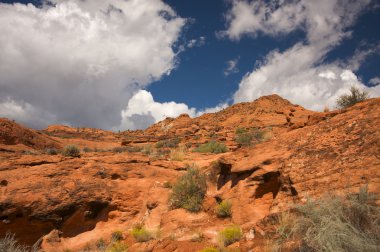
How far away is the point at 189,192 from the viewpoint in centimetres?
980

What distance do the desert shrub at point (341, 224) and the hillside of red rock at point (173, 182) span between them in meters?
0.60

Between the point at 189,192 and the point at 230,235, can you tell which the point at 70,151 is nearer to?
the point at 189,192

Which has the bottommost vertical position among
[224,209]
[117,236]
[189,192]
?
[117,236]

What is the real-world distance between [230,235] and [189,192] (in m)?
3.04

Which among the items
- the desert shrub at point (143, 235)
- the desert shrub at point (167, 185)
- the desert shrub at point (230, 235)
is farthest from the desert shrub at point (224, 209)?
the desert shrub at point (167, 185)

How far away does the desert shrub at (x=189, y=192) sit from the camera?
30.7 ft

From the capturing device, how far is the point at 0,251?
7.10m

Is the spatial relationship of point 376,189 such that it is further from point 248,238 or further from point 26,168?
point 26,168

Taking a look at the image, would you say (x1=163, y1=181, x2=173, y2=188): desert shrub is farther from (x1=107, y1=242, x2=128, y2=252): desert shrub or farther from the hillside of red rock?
(x1=107, y1=242, x2=128, y2=252): desert shrub

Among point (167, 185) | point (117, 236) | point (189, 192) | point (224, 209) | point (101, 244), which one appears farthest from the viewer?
point (167, 185)

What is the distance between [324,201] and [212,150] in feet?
37.8

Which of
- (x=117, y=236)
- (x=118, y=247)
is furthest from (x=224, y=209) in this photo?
(x=117, y=236)

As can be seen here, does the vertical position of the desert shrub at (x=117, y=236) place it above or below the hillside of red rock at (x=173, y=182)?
below

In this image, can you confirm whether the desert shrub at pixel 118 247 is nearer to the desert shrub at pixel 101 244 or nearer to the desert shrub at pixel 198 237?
the desert shrub at pixel 101 244
